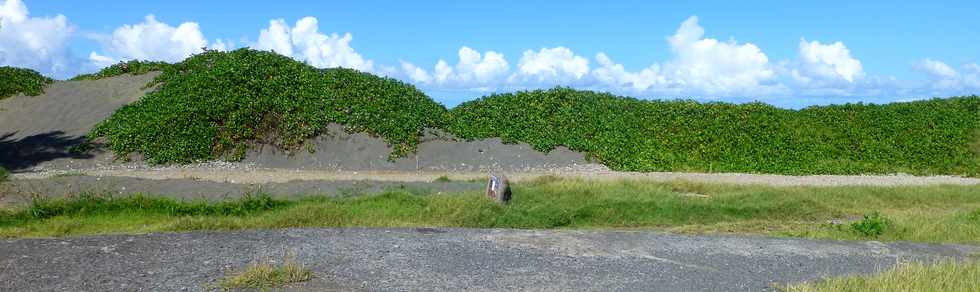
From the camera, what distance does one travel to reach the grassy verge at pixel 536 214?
10.6m

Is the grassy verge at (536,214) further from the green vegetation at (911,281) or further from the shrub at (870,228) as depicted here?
the green vegetation at (911,281)

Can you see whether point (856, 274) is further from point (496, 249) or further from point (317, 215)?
point (317, 215)

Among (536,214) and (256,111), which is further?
(256,111)

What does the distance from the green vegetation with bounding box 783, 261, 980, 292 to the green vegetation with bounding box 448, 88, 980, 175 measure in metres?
13.3

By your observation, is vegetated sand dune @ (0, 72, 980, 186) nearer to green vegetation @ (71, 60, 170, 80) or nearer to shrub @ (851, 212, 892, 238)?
green vegetation @ (71, 60, 170, 80)

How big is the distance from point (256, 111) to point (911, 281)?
1778 centimetres

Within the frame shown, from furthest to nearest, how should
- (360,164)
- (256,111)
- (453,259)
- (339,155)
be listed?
(256,111) < (339,155) < (360,164) < (453,259)

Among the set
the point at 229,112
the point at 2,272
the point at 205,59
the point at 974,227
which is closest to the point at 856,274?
the point at 974,227

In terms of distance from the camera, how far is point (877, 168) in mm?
21172

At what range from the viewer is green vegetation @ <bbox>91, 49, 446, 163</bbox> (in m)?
20.5

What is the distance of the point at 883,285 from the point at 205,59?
23079 millimetres

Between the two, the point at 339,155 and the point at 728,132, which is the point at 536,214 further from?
the point at 728,132

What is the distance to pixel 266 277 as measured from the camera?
6570 millimetres

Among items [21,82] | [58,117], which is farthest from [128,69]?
[58,117]
